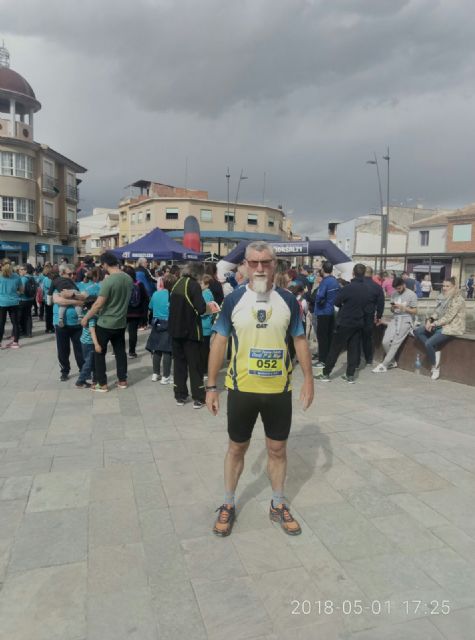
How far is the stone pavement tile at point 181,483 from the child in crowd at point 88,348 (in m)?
2.73

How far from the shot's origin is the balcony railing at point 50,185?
3812cm

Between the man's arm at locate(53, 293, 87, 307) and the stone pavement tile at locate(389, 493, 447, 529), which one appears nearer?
the stone pavement tile at locate(389, 493, 447, 529)

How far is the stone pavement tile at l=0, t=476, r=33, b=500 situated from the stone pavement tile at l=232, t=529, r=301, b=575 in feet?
5.67

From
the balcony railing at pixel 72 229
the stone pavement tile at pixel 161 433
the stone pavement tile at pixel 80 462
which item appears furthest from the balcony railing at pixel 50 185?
the stone pavement tile at pixel 80 462

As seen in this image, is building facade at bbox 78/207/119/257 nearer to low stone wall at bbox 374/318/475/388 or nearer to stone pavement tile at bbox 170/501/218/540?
low stone wall at bbox 374/318/475/388

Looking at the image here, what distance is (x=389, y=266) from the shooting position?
47.8 meters

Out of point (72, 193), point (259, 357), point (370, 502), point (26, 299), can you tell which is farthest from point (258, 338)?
point (72, 193)

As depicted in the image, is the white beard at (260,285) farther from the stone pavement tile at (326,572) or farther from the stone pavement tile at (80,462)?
the stone pavement tile at (80,462)

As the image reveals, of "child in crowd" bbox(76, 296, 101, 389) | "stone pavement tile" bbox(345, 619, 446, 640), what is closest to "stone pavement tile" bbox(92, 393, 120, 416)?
"child in crowd" bbox(76, 296, 101, 389)

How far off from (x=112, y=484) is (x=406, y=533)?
7.39 ft

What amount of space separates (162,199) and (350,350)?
49669 millimetres

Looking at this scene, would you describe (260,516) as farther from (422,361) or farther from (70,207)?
(70,207)

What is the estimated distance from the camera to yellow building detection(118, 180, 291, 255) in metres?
53.9

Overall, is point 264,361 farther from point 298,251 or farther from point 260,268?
point 298,251
